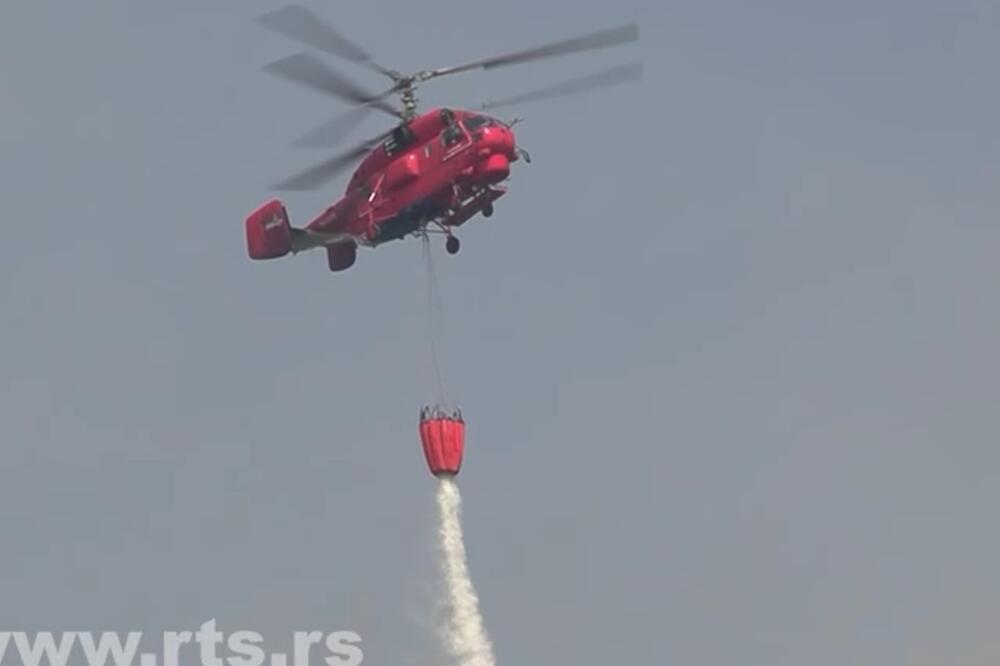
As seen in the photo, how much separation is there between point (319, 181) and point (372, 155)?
1.65m

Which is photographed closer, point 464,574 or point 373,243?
point 373,243

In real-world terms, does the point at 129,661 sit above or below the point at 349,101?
below

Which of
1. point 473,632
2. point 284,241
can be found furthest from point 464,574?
point 284,241

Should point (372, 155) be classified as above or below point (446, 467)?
above

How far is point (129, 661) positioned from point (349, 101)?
644 inches

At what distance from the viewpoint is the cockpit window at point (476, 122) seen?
4550 inches

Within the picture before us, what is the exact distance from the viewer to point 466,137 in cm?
11525

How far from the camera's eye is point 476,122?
380 feet

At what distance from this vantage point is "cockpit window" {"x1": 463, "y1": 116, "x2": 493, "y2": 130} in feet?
379

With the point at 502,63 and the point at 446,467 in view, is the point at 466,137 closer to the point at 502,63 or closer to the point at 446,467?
the point at 502,63

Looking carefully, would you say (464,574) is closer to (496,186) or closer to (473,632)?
(473,632)

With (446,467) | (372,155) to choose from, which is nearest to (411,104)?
(372,155)

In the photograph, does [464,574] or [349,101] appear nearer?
[349,101]

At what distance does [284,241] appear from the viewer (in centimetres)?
11994
